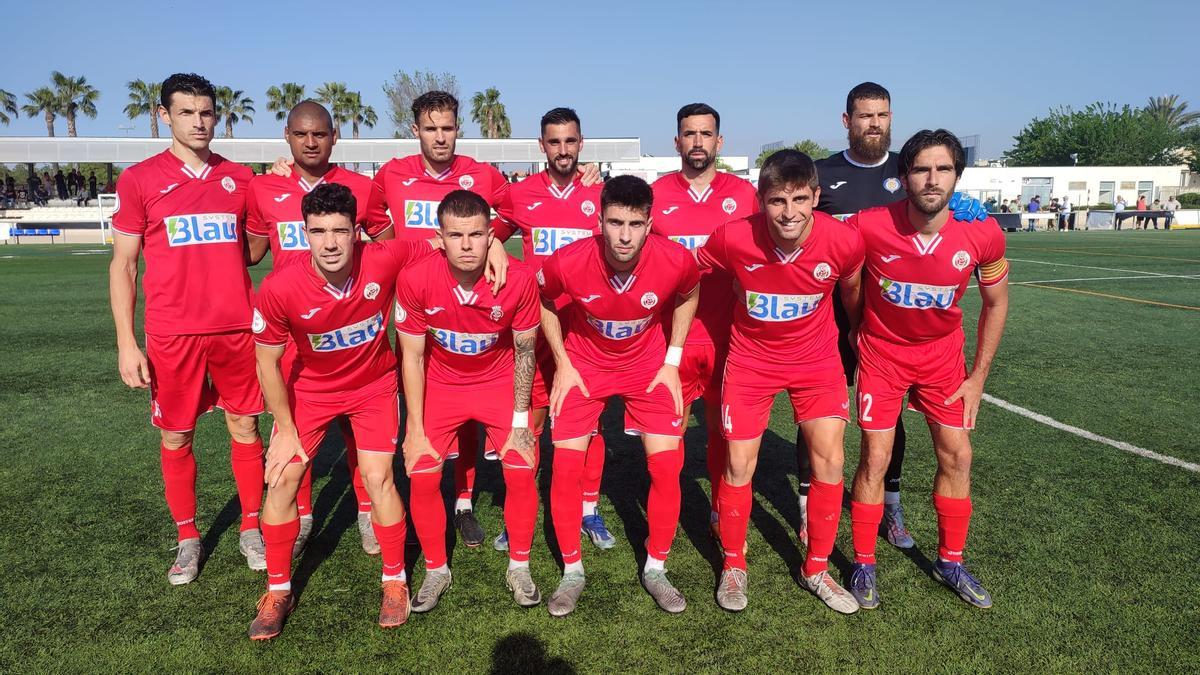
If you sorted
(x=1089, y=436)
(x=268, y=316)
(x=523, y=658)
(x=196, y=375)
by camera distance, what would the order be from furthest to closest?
(x=1089, y=436), (x=196, y=375), (x=268, y=316), (x=523, y=658)

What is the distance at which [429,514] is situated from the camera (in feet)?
12.1

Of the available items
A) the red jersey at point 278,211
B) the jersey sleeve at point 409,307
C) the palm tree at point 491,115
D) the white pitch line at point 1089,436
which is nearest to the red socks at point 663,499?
the jersey sleeve at point 409,307

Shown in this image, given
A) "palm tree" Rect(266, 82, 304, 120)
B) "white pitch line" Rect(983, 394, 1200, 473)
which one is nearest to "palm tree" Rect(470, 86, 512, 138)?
"palm tree" Rect(266, 82, 304, 120)

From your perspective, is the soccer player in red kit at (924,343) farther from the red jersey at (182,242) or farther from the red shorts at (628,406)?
the red jersey at (182,242)

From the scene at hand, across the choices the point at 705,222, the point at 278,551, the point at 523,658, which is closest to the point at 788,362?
the point at 705,222

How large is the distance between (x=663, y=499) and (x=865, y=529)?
107 centimetres

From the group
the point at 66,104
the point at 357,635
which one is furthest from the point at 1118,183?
the point at 66,104

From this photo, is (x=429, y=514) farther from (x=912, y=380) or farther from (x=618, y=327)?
(x=912, y=380)

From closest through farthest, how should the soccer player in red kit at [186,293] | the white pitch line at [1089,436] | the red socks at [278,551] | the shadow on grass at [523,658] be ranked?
the shadow on grass at [523,658] → the red socks at [278,551] → the soccer player in red kit at [186,293] → the white pitch line at [1089,436]

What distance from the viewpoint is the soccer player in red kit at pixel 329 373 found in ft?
11.1

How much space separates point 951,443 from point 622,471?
2.51m

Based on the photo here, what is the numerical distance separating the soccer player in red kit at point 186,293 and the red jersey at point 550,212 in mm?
1610

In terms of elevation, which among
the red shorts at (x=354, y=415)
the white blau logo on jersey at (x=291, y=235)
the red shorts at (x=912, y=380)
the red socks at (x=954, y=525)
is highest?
the white blau logo on jersey at (x=291, y=235)

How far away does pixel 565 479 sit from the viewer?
376 cm
